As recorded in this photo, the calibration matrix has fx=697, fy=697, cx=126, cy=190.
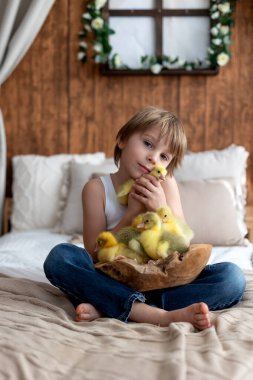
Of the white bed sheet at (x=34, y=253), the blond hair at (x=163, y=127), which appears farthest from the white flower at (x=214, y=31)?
the blond hair at (x=163, y=127)

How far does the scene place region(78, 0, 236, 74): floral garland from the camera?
3.76 meters

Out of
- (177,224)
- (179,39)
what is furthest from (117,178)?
(179,39)

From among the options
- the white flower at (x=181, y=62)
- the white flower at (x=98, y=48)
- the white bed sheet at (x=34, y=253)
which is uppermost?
the white flower at (x=98, y=48)

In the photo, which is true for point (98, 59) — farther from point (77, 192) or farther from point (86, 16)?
point (77, 192)

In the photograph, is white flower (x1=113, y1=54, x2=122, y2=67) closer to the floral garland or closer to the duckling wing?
the floral garland

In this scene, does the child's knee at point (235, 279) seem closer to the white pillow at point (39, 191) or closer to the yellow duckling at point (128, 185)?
the yellow duckling at point (128, 185)

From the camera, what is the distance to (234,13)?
12.6 feet

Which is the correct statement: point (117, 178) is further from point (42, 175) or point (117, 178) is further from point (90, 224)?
point (42, 175)

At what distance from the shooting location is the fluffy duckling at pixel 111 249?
197cm

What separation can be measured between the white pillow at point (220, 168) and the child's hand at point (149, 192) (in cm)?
140

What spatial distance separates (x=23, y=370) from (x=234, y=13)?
2890 mm

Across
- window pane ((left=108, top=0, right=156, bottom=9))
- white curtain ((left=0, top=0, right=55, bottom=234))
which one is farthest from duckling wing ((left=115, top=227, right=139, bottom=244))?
window pane ((left=108, top=0, right=156, bottom=9))

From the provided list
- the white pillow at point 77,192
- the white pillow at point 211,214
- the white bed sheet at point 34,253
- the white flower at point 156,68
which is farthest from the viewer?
the white flower at point 156,68

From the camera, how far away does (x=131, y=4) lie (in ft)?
12.7
